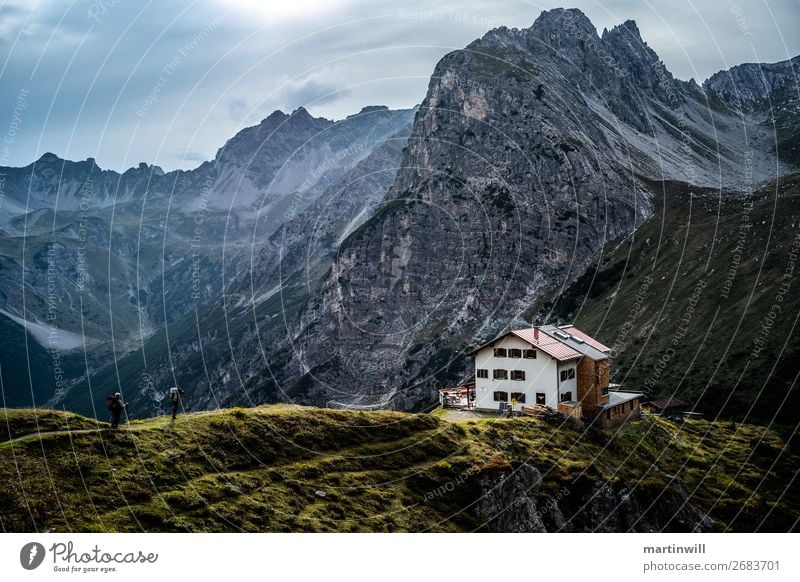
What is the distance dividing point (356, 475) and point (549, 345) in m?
33.7

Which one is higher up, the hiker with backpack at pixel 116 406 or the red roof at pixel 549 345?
the hiker with backpack at pixel 116 406

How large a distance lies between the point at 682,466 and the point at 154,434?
182 ft

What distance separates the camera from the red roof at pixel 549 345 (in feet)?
260

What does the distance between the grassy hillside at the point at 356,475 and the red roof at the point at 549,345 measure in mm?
7528

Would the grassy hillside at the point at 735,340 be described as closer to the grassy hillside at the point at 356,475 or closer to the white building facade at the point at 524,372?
the grassy hillside at the point at 356,475

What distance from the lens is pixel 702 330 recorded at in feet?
568

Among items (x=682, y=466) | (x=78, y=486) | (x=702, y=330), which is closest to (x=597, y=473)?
(x=682, y=466)

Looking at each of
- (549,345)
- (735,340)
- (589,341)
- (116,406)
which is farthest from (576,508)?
(735,340)

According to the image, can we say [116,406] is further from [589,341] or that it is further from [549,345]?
[589,341]

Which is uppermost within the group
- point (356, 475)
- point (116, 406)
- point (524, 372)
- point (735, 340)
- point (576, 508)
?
point (116, 406)

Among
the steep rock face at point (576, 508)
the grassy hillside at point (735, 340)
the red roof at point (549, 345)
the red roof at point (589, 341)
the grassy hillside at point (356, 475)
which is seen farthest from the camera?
the grassy hillside at point (735, 340)

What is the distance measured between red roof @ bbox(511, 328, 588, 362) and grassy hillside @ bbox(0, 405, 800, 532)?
7.53 metres

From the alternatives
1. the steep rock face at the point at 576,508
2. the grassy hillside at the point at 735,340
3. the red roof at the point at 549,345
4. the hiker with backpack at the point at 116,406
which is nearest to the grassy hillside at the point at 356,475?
the steep rock face at the point at 576,508

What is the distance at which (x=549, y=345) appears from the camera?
8188cm
